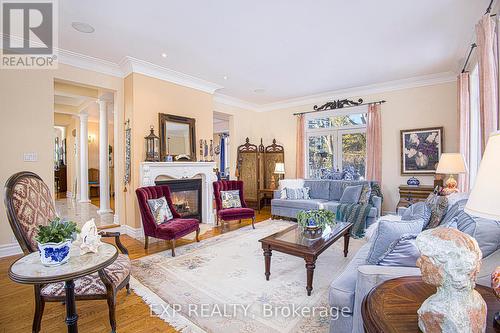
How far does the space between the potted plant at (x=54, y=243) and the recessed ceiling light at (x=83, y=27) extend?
276cm

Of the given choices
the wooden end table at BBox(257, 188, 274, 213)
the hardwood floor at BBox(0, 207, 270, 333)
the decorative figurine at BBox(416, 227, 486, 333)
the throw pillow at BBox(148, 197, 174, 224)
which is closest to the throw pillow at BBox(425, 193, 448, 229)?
the decorative figurine at BBox(416, 227, 486, 333)

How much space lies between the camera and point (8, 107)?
3.48m

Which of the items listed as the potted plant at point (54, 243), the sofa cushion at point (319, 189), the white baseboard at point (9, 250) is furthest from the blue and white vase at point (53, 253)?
the sofa cushion at point (319, 189)

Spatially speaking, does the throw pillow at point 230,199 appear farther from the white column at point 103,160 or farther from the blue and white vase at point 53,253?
the blue and white vase at point 53,253

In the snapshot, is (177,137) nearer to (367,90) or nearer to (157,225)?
(157,225)

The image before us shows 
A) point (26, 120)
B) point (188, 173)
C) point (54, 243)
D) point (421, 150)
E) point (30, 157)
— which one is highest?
point (26, 120)

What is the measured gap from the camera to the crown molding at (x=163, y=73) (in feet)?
14.1

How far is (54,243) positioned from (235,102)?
232 inches

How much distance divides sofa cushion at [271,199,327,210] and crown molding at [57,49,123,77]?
4.07 meters

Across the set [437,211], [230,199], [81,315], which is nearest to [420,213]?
[437,211]

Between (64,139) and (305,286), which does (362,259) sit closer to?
(305,286)

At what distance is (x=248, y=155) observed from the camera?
7.02 meters

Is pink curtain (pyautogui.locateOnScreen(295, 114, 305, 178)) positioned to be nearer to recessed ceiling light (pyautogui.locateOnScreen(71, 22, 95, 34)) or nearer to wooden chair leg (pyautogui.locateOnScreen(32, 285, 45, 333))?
recessed ceiling light (pyautogui.locateOnScreen(71, 22, 95, 34))

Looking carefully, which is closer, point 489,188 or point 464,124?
point 489,188
